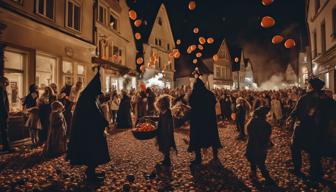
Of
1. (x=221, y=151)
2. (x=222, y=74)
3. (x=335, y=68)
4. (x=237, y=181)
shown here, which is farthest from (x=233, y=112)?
(x=222, y=74)

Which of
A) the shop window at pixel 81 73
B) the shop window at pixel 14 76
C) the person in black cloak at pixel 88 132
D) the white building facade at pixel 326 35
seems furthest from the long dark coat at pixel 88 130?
the white building facade at pixel 326 35

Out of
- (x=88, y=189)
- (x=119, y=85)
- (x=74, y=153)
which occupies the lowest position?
(x=88, y=189)

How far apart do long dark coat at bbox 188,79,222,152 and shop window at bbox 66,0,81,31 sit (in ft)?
37.1

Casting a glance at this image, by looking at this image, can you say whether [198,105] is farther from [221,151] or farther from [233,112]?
[233,112]

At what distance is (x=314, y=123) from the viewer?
16.2 ft

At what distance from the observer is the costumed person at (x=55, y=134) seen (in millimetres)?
6938

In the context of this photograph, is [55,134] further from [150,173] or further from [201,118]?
[201,118]

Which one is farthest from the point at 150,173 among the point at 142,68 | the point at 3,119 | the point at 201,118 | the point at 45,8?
the point at 142,68

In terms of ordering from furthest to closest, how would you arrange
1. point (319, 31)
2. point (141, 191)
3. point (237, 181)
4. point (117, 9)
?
point (117, 9) < point (319, 31) < point (237, 181) < point (141, 191)

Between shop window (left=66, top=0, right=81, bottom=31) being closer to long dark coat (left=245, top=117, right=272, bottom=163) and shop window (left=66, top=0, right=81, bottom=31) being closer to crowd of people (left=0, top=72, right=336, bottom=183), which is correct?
crowd of people (left=0, top=72, right=336, bottom=183)

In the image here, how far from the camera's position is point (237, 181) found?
15.8 feet

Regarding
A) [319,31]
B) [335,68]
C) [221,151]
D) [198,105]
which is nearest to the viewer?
[198,105]

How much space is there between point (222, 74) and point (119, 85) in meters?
25.4

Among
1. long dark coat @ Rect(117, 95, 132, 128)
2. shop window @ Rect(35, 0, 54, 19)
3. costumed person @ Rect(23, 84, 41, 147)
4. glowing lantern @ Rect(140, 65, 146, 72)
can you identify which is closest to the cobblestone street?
costumed person @ Rect(23, 84, 41, 147)
